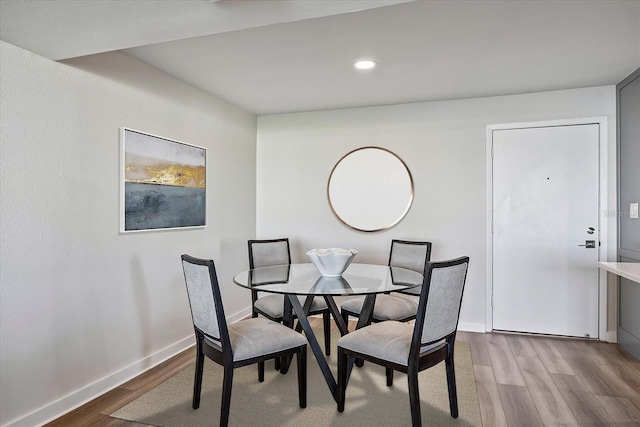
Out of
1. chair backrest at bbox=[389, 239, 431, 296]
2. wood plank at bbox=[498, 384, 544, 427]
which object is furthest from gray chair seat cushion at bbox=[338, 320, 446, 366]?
chair backrest at bbox=[389, 239, 431, 296]

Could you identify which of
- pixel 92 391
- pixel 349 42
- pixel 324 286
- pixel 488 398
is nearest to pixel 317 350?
pixel 324 286

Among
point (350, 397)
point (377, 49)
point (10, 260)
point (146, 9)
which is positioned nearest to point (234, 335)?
point (350, 397)

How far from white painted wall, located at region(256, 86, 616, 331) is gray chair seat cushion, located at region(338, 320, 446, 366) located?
186 centimetres

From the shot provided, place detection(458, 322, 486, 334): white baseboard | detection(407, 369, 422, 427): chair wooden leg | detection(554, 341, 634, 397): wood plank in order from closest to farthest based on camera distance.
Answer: detection(407, 369, 422, 427): chair wooden leg → detection(554, 341, 634, 397): wood plank → detection(458, 322, 486, 334): white baseboard

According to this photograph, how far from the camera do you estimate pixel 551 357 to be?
10.6ft

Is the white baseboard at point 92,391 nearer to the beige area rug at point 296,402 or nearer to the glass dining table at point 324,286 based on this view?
the beige area rug at point 296,402

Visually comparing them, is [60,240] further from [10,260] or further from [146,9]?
[146,9]

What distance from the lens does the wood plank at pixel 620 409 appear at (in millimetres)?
2264

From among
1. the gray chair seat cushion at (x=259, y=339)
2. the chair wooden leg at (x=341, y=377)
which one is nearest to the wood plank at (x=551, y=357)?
the chair wooden leg at (x=341, y=377)

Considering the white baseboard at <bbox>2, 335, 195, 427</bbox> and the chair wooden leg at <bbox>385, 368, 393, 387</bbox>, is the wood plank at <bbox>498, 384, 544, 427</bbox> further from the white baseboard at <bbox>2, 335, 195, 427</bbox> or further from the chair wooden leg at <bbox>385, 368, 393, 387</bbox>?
the white baseboard at <bbox>2, 335, 195, 427</bbox>

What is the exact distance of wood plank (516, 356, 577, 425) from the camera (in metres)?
2.30

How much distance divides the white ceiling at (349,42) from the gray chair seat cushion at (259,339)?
5.25 feet

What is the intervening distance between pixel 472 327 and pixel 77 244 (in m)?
3.46

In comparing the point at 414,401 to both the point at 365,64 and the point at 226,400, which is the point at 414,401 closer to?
the point at 226,400
